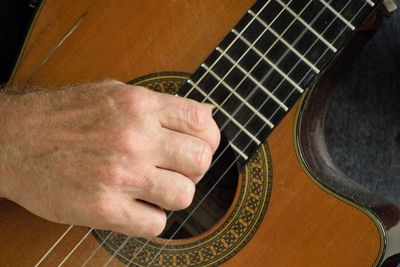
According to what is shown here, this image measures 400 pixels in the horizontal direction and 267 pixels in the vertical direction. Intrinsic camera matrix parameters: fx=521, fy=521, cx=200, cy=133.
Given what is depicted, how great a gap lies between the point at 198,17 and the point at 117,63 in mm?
132

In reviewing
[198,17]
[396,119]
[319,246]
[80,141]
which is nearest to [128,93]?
[80,141]

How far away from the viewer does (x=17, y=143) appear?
643mm

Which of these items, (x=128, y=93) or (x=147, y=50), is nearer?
(x=128, y=93)

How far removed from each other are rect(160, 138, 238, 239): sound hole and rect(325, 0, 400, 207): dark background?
1.37 feet

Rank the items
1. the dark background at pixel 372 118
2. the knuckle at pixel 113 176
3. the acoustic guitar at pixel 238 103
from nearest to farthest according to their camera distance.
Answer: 1. the knuckle at pixel 113 176
2. the acoustic guitar at pixel 238 103
3. the dark background at pixel 372 118

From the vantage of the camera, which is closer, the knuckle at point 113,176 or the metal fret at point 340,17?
the knuckle at point 113,176

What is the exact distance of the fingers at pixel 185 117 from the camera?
610 mm

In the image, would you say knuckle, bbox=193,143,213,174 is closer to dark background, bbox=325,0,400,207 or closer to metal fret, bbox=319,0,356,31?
metal fret, bbox=319,0,356,31

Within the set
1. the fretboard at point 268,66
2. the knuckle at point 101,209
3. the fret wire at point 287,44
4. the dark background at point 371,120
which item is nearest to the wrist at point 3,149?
the knuckle at point 101,209

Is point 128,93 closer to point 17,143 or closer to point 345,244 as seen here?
point 17,143

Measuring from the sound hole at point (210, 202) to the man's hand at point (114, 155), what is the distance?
0.36ft

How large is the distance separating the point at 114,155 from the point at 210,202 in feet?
0.70

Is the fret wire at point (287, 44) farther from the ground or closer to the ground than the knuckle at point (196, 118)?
farther from the ground

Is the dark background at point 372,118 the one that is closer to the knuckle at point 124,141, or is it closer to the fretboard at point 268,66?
the fretboard at point 268,66
